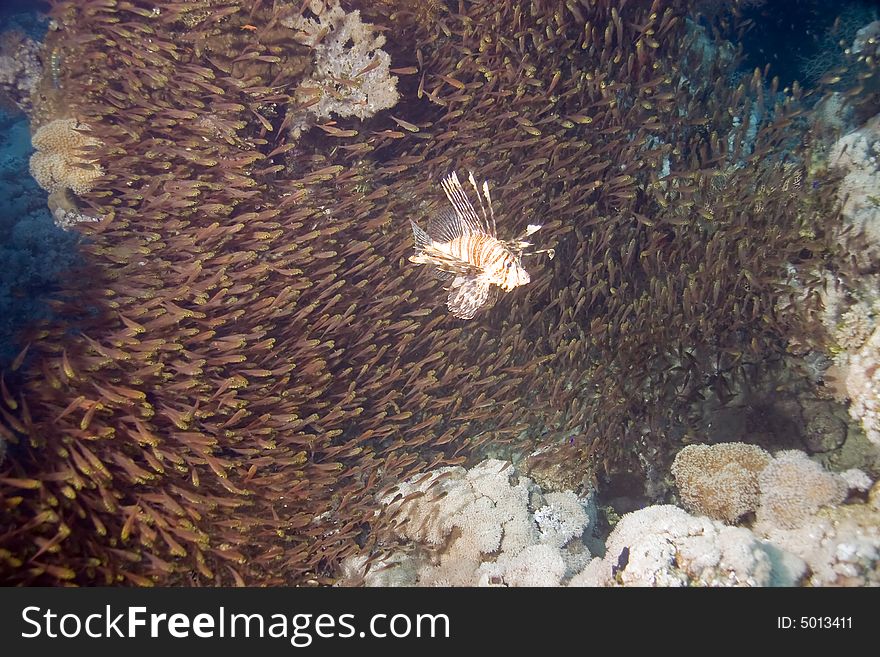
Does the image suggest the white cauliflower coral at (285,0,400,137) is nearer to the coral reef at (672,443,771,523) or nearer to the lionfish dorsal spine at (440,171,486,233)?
the lionfish dorsal spine at (440,171,486,233)

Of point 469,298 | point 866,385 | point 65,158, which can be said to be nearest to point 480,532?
point 469,298

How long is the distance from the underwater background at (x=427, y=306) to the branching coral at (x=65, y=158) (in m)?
0.03

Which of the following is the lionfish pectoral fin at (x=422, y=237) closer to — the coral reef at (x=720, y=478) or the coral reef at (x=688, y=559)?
the coral reef at (x=688, y=559)

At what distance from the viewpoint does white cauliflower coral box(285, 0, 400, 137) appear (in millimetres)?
5633

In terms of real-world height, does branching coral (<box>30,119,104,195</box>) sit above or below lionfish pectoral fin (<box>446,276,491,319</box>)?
above

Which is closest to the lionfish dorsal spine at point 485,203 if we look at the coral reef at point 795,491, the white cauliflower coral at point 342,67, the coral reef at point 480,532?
the white cauliflower coral at point 342,67

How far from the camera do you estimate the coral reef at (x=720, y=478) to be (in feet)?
15.2

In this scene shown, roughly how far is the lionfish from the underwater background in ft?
3.71

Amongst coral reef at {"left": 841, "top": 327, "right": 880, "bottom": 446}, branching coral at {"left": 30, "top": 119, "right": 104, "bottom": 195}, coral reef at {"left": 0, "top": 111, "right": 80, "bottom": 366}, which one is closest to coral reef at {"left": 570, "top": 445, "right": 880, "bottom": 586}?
coral reef at {"left": 841, "top": 327, "right": 880, "bottom": 446}

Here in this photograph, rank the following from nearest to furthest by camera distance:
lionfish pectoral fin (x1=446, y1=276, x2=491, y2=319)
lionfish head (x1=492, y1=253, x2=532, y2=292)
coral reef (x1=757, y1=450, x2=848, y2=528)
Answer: lionfish head (x1=492, y1=253, x2=532, y2=292), lionfish pectoral fin (x1=446, y1=276, x2=491, y2=319), coral reef (x1=757, y1=450, x2=848, y2=528)

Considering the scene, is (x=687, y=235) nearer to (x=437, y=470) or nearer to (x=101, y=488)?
(x=437, y=470)
